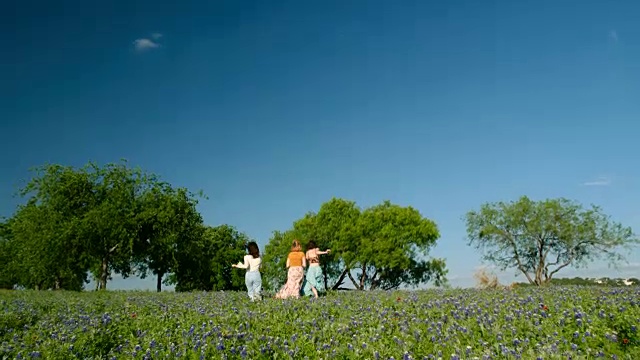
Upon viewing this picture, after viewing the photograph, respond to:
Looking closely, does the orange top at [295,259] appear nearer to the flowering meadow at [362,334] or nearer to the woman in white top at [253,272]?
the woman in white top at [253,272]

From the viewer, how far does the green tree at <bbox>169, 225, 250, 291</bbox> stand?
57.6m

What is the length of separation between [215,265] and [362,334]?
191 feet

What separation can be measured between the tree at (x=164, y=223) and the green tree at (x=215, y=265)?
6.27 meters

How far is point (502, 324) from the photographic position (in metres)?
8.63

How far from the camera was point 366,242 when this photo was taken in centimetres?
5447

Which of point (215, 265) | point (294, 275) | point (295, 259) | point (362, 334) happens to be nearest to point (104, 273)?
point (215, 265)

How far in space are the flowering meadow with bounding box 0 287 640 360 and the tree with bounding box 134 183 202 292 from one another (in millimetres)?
32011

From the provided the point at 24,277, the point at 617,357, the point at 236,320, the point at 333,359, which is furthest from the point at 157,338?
the point at 24,277

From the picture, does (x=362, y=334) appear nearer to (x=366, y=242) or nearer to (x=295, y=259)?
(x=295, y=259)

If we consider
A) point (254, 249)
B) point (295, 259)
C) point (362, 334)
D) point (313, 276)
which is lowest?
point (362, 334)

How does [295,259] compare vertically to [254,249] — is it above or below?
below

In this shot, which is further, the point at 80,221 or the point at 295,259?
the point at 80,221

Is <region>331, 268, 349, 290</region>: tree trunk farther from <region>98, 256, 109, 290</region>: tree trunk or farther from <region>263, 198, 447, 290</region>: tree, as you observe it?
<region>98, 256, 109, 290</region>: tree trunk

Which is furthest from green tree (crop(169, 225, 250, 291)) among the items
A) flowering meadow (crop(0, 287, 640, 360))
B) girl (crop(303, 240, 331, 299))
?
flowering meadow (crop(0, 287, 640, 360))
